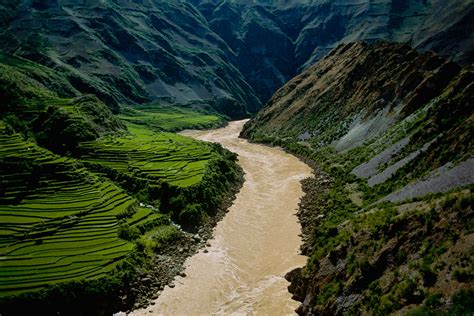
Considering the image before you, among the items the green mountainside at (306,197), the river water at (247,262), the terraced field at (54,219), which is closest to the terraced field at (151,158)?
the green mountainside at (306,197)

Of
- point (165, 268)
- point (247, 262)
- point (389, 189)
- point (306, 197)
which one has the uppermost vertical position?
point (165, 268)

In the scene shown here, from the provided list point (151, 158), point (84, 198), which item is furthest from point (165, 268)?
point (151, 158)

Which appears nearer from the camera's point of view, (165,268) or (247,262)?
(165,268)

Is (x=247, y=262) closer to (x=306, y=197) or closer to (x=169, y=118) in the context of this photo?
(x=306, y=197)

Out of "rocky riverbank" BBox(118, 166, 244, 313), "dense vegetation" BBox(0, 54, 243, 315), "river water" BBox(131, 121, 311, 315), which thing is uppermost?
"dense vegetation" BBox(0, 54, 243, 315)

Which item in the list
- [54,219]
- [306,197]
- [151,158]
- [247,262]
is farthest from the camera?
[151,158]

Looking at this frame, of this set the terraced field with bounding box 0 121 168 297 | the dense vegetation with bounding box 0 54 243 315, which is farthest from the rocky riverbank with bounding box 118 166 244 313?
the terraced field with bounding box 0 121 168 297

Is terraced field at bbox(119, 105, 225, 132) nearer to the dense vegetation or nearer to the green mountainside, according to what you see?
the green mountainside
